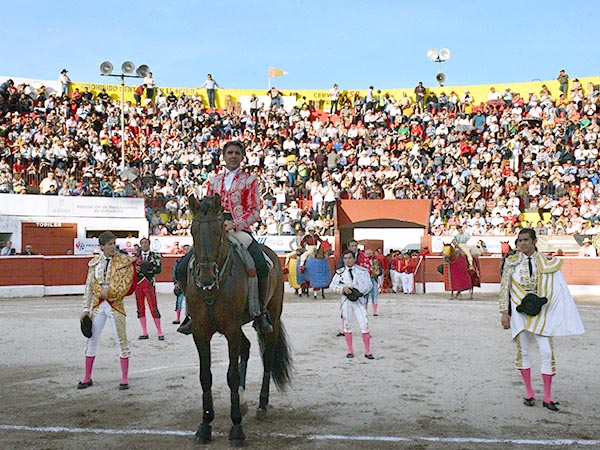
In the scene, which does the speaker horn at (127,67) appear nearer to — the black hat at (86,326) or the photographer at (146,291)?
the photographer at (146,291)

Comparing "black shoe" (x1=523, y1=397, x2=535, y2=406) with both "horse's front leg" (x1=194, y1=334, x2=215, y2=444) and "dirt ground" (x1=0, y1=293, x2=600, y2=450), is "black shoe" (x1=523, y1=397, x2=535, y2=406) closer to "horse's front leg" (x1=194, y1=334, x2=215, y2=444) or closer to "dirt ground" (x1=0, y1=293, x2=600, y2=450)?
"dirt ground" (x1=0, y1=293, x2=600, y2=450)

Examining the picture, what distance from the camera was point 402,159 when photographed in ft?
83.1

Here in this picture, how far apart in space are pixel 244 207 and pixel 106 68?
73.3 ft

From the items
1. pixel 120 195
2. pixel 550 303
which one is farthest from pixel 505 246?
pixel 550 303

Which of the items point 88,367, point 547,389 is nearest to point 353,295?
point 547,389

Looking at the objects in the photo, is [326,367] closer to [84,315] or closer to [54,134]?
[84,315]

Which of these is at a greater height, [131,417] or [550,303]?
[550,303]

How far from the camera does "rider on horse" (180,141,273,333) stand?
563 cm

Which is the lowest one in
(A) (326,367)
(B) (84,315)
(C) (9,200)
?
(A) (326,367)

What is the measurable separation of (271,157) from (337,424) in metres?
21.3

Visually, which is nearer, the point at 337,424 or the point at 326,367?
the point at 337,424

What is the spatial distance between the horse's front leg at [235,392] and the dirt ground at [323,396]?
0.09m

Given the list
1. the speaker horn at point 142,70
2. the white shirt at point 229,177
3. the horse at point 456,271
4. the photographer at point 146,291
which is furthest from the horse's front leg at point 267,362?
the speaker horn at point 142,70

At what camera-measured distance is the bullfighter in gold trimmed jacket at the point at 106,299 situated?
6730 mm
